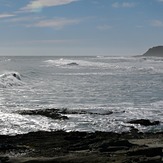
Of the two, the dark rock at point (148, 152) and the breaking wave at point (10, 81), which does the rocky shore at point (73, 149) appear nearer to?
the dark rock at point (148, 152)

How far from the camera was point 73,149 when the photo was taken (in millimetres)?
20469

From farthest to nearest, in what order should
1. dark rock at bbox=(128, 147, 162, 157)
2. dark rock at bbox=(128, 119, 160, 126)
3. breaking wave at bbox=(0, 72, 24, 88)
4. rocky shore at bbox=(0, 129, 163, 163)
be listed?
1. breaking wave at bbox=(0, 72, 24, 88)
2. dark rock at bbox=(128, 119, 160, 126)
3. dark rock at bbox=(128, 147, 162, 157)
4. rocky shore at bbox=(0, 129, 163, 163)

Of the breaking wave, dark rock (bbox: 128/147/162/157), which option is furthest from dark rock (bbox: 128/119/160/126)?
the breaking wave

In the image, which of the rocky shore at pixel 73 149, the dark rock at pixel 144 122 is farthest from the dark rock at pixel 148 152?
the dark rock at pixel 144 122

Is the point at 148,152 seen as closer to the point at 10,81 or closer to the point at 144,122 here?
the point at 144,122

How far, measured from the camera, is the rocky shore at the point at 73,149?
1720cm

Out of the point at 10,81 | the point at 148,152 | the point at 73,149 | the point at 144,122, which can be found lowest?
the point at 144,122

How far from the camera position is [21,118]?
3388 centimetres

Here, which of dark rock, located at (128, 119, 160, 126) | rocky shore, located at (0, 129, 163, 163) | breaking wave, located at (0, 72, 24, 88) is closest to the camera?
rocky shore, located at (0, 129, 163, 163)

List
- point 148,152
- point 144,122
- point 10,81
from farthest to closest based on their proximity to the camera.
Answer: point 10,81 → point 144,122 → point 148,152

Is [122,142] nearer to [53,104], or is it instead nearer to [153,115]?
[153,115]

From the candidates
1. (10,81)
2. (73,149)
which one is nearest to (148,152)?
(73,149)

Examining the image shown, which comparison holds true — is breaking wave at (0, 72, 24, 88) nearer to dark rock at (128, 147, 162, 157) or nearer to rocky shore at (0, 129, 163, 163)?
rocky shore at (0, 129, 163, 163)

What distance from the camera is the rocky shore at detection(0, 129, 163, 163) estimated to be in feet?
56.4
